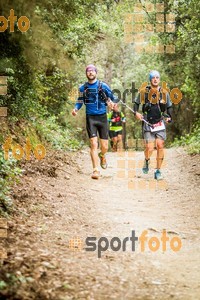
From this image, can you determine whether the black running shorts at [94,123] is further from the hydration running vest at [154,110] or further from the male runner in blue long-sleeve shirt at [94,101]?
the hydration running vest at [154,110]

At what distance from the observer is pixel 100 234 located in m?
6.57

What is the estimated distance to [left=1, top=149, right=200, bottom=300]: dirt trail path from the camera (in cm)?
472

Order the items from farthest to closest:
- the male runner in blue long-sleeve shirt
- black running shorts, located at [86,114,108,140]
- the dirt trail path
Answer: black running shorts, located at [86,114,108,140]
the male runner in blue long-sleeve shirt
the dirt trail path

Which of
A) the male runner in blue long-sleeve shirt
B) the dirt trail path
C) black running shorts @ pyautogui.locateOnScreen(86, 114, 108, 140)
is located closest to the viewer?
the dirt trail path

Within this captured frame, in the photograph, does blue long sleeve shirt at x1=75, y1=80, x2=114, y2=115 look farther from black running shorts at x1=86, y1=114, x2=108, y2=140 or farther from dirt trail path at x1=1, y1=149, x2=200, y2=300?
dirt trail path at x1=1, y1=149, x2=200, y2=300

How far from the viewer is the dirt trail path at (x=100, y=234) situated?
15.5 ft

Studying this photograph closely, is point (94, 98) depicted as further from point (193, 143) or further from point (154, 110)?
point (193, 143)

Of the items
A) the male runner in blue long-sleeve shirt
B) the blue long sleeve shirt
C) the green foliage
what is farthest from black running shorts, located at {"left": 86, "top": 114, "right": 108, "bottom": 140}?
the green foliage

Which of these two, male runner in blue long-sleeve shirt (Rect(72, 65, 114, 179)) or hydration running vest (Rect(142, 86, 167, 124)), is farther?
hydration running vest (Rect(142, 86, 167, 124))

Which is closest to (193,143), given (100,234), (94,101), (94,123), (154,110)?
(154,110)

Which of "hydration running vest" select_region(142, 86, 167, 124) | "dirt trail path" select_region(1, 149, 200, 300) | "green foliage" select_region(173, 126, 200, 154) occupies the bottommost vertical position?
"dirt trail path" select_region(1, 149, 200, 300)

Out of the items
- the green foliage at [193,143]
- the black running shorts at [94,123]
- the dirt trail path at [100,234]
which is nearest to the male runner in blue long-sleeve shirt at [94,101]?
the black running shorts at [94,123]

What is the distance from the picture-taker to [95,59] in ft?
95.1

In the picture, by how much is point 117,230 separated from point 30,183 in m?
2.69
